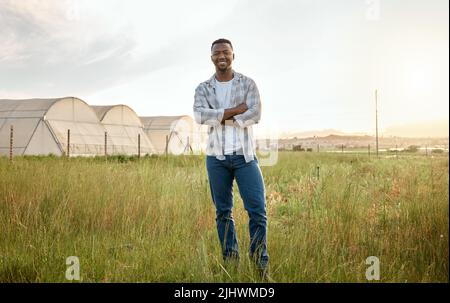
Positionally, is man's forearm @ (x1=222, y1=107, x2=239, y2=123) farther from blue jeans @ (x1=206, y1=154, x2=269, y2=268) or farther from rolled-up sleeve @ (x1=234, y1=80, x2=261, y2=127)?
blue jeans @ (x1=206, y1=154, x2=269, y2=268)

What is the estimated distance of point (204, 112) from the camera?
3.14m

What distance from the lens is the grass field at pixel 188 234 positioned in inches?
121

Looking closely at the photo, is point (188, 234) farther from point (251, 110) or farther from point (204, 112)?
point (251, 110)

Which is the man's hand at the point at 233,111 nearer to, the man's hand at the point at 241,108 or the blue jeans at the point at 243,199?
the man's hand at the point at 241,108

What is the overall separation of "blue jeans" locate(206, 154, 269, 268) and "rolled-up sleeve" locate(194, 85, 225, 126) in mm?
256

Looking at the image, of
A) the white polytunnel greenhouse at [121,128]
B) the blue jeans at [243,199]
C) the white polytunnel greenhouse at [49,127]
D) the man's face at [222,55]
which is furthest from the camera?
the white polytunnel greenhouse at [121,128]

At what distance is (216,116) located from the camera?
3.11 m

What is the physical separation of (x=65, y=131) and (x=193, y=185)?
52.1ft

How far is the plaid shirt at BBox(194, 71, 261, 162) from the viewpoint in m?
3.09

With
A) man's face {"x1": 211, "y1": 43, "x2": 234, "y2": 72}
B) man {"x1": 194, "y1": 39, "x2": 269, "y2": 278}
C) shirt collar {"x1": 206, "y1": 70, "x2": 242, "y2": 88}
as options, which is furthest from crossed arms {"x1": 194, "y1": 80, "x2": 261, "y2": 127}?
man's face {"x1": 211, "y1": 43, "x2": 234, "y2": 72}

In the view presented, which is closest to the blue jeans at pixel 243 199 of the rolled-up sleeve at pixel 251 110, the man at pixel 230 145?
the man at pixel 230 145

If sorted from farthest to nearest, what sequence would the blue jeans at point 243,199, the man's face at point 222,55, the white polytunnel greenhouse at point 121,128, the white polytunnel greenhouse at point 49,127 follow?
the white polytunnel greenhouse at point 121,128 → the white polytunnel greenhouse at point 49,127 → the man's face at point 222,55 → the blue jeans at point 243,199

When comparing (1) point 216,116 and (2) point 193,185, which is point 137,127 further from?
(1) point 216,116
